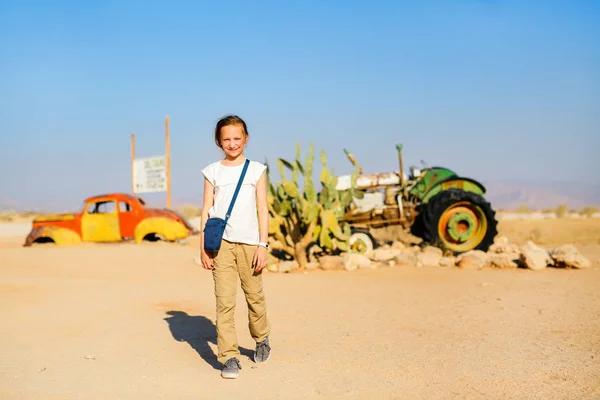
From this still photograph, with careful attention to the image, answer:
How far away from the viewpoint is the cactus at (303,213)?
9680 mm

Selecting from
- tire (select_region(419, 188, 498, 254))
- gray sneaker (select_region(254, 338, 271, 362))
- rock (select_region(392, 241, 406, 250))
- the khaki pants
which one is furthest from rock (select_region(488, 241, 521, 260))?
the khaki pants

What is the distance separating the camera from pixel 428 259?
9750mm

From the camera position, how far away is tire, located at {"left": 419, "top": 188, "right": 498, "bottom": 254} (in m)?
10.7

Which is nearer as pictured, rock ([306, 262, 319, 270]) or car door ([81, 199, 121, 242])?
rock ([306, 262, 319, 270])

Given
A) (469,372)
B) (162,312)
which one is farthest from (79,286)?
(469,372)

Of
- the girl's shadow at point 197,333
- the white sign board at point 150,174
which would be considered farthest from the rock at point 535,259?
the white sign board at point 150,174

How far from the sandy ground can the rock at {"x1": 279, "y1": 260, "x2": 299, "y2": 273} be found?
611 millimetres

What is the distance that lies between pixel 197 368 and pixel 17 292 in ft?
13.1

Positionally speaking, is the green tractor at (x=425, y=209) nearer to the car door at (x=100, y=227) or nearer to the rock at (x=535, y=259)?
the rock at (x=535, y=259)

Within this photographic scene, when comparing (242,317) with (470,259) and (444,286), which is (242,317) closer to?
(444,286)

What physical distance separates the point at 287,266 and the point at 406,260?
202 cm

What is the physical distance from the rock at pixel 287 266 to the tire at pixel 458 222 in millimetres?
2645

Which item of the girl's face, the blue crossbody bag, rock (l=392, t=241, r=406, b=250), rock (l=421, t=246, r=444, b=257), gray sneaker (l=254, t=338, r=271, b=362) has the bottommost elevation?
rock (l=392, t=241, r=406, b=250)

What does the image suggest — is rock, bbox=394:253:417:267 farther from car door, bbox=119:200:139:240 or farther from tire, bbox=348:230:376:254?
car door, bbox=119:200:139:240
